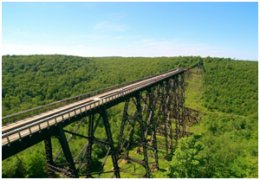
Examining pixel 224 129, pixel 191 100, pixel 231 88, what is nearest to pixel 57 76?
pixel 191 100

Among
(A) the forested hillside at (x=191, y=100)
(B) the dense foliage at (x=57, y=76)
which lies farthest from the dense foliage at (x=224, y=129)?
(B) the dense foliage at (x=57, y=76)

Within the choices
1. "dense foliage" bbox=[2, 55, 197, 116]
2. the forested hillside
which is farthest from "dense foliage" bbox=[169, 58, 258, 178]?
"dense foliage" bbox=[2, 55, 197, 116]

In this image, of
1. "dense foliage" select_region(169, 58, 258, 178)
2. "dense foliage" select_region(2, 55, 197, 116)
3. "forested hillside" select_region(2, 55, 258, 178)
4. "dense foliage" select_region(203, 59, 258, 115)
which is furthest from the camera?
"dense foliage" select_region(2, 55, 197, 116)

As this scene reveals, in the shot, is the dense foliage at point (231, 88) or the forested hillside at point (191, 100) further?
the dense foliage at point (231, 88)

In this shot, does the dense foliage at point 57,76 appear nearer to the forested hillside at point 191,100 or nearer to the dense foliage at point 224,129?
the forested hillside at point 191,100

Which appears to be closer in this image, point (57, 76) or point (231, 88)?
point (231, 88)

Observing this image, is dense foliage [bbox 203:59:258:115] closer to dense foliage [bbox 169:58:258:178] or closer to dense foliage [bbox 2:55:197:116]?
dense foliage [bbox 169:58:258:178]

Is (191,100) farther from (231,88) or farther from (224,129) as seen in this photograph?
(224,129)

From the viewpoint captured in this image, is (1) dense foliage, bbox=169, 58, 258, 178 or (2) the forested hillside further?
(2) the forested hillside
